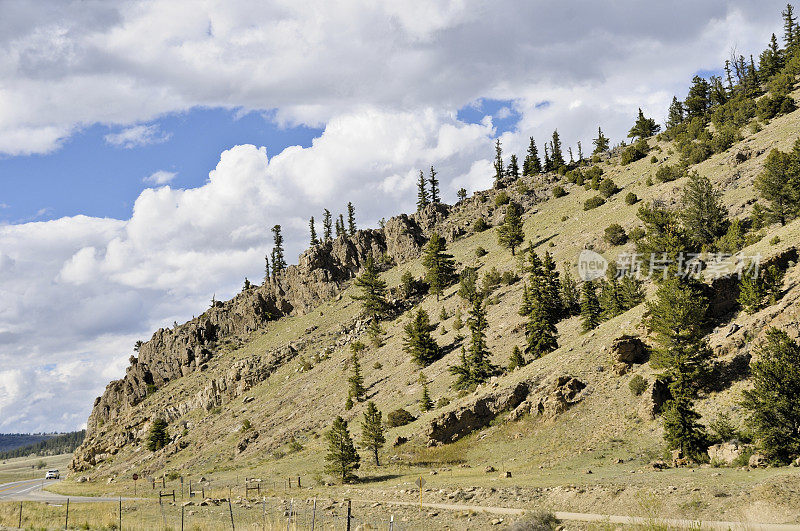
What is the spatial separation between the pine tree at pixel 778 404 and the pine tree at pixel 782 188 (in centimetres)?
3666

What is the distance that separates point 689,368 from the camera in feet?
131

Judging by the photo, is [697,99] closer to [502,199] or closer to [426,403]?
[502,199]

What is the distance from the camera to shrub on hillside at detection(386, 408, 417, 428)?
5944 centimetres

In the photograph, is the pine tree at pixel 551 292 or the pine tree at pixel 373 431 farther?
the pine tree at pixel 551 292

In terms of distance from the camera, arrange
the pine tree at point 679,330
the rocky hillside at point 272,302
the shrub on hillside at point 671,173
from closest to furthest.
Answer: the pine tree at point 679,330 < the shrub on hillside at point 671,173 < the rocky hillside at point 272,302

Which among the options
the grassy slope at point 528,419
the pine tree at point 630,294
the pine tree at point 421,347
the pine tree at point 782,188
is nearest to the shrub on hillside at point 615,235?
the grassy slope at point 528,419

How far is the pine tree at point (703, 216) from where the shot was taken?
204 ft

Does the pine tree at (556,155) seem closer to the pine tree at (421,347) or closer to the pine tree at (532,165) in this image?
the pine tree at (532,165)

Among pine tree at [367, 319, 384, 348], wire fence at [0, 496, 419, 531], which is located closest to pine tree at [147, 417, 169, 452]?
pine tree at [367, 319, 384, 348]

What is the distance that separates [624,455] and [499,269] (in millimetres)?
59585

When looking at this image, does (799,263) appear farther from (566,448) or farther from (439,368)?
(439,368)

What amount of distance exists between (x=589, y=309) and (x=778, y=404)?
32991 millimetres

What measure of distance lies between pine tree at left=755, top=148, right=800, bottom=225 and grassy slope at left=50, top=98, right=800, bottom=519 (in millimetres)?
5014

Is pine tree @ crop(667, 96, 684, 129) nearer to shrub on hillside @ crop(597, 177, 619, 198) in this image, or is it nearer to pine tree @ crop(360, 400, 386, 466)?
shrub on hillside @ crop(597, 177, 619, 198)
